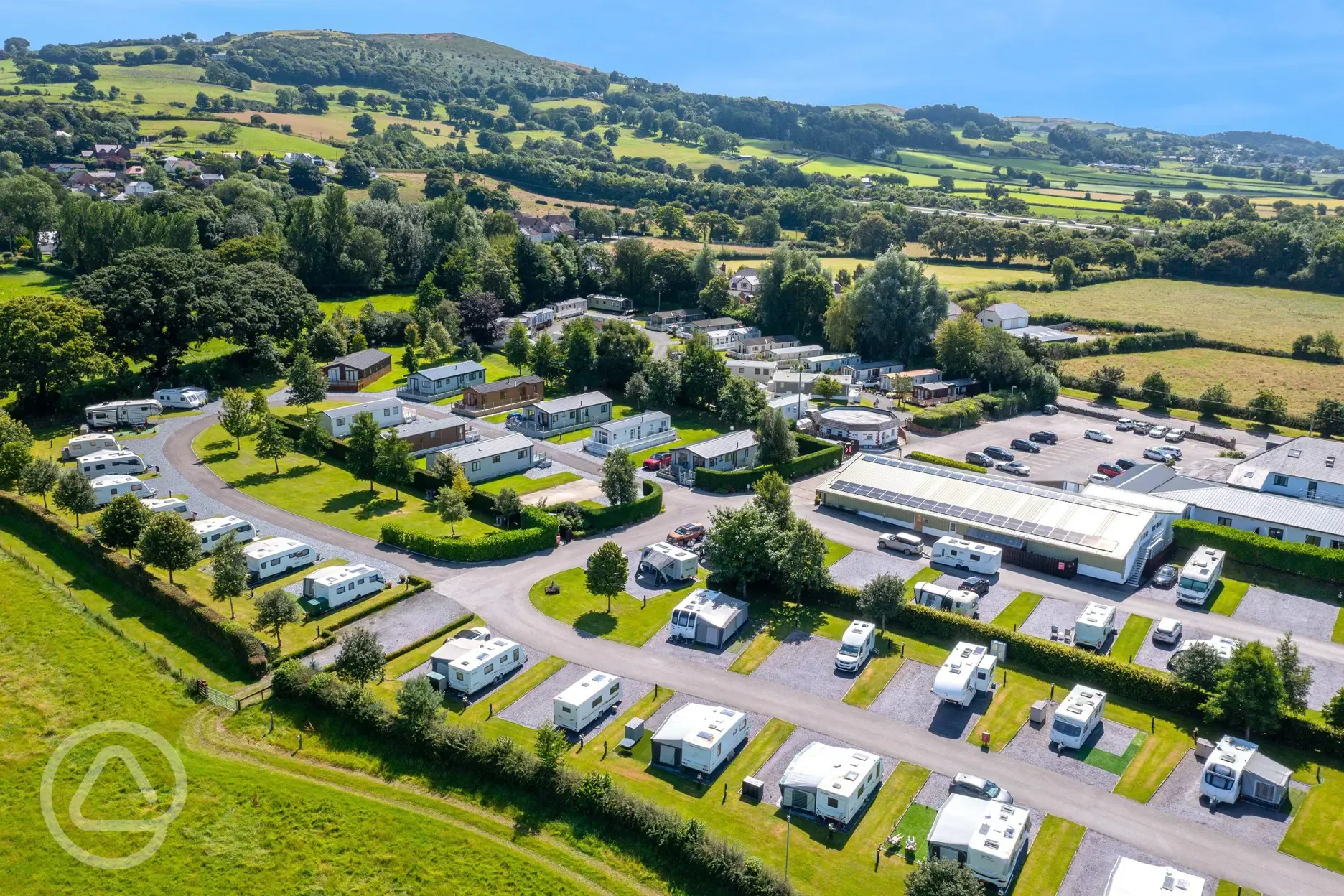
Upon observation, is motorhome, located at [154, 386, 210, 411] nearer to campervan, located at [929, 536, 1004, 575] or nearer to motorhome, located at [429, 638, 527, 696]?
motorhome, located at [429, 638, 527, 696]

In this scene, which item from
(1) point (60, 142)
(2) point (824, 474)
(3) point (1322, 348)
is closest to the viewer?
(2) point (824, 474)

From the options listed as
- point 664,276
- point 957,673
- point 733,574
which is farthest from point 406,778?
point 664,276

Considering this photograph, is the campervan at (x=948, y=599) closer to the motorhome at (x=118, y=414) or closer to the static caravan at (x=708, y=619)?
the static caravan at (x=708, y=619)

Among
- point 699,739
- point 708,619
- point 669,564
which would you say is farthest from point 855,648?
point 669,564

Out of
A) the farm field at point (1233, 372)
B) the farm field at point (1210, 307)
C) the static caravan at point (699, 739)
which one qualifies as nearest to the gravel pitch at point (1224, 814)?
the static caravan at point (699, 739)

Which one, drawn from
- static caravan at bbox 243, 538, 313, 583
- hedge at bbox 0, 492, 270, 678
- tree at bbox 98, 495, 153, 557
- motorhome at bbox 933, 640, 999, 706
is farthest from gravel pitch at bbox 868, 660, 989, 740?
tree at bbox 98, 495, 153, 557

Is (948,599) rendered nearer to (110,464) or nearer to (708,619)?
(708,619)

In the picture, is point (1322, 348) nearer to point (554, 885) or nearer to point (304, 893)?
point (554, 885)
